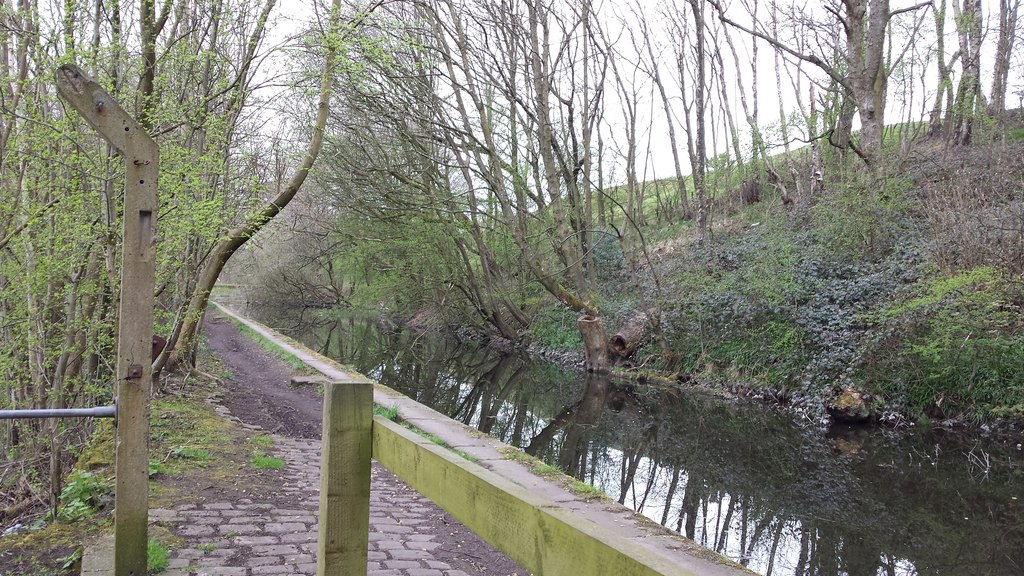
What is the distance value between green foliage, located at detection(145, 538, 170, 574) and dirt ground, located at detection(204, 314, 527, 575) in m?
1.60

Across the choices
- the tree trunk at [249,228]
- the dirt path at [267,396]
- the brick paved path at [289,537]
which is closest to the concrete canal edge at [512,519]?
the brick paved path at [289,537]

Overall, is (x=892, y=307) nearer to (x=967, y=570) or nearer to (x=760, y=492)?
(x=760, y=492)

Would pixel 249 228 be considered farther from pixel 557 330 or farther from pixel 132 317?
pixel 557 330

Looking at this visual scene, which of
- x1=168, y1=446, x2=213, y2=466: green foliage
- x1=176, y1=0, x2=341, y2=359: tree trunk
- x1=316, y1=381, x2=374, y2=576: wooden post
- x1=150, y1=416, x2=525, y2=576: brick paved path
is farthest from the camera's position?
x1=176, y1=0, x2=341, y2=359: tree trunk

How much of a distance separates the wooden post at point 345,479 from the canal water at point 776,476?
15.1ft

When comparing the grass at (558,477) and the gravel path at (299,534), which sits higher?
the gravel path at (299,534)

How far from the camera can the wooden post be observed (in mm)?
2162

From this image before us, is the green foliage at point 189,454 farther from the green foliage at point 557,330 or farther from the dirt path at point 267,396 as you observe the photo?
the green foliage at point 557,330

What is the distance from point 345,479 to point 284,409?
27.8ft

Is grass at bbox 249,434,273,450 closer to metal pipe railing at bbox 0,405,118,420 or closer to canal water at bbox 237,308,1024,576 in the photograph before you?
canal water at bbox 237,308,1024,576

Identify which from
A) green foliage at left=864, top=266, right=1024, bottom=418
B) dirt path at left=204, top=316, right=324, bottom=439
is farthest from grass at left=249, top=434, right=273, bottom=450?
green foliage at left=864, top=266, right=1024, bottom=418

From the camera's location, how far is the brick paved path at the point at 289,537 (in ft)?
13.1

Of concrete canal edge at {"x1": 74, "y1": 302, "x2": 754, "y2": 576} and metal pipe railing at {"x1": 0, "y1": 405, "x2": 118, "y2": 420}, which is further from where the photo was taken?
metal pipe railing at {"x1": 0, "y1": 405, "x2": 118, "y2": 420}

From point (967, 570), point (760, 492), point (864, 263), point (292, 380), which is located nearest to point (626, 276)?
point (864, 263)
